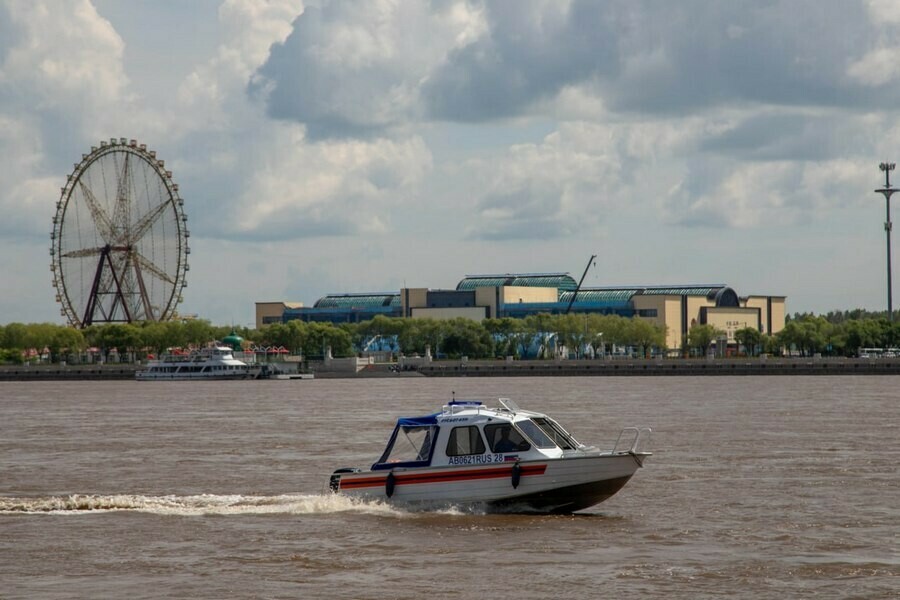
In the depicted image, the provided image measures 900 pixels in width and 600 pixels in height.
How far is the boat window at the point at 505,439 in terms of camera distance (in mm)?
37656

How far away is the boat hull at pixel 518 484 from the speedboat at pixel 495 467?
25mm

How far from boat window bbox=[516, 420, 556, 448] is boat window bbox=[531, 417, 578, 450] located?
0.31 meters

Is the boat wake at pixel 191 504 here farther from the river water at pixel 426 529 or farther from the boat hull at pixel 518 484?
the boat hull at pixel 518 484

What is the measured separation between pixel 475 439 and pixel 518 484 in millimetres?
1610

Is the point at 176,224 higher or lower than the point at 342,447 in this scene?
higher

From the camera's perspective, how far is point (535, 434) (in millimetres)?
37875

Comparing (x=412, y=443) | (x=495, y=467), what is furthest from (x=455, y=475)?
(x=412, y=443)

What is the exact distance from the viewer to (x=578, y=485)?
3750 cm

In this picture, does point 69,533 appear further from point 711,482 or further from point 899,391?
point 899,391

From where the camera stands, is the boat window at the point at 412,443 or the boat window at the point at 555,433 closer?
the boat window at the point at 412,443

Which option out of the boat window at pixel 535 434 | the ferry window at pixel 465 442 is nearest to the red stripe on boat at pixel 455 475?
the ferry window at pixel 465 442

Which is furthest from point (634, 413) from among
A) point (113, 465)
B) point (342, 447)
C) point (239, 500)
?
point (239, 500)

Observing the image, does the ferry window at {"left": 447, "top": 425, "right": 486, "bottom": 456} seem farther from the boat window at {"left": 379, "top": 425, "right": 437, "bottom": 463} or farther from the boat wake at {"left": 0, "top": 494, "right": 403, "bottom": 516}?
the boat wake at {"left": 0, "top": 494, "right": 403, "bottom": 516}

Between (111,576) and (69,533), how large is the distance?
667 centimetres
